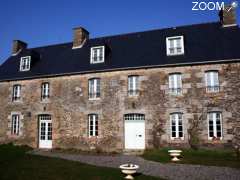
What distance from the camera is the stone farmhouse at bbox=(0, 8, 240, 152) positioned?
1453 centimetres

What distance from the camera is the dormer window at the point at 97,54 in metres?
17.7

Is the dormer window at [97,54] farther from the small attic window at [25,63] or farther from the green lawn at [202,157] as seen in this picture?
the green lawn at [202,157]

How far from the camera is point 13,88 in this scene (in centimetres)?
1938

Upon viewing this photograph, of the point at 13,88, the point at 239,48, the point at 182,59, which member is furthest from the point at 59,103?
the point at 239,48

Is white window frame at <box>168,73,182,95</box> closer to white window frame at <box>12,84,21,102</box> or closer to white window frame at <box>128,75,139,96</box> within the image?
white window frame at <box>128,75,139,96</box>

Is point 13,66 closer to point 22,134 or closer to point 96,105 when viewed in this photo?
point 22,134

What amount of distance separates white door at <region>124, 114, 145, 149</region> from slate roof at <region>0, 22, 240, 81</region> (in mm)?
3270

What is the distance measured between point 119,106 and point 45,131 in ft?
19.0

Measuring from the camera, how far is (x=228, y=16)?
17.0m

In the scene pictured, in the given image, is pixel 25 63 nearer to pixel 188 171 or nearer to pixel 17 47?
pixel 17 47

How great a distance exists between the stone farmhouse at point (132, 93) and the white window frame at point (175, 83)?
0.06 meters

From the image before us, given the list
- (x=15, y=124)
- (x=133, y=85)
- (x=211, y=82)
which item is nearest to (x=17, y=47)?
(x=15, y=124)

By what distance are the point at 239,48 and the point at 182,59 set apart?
10.7ft

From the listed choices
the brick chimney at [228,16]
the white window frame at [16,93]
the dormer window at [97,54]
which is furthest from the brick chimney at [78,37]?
the brick chimney at [228,16]
